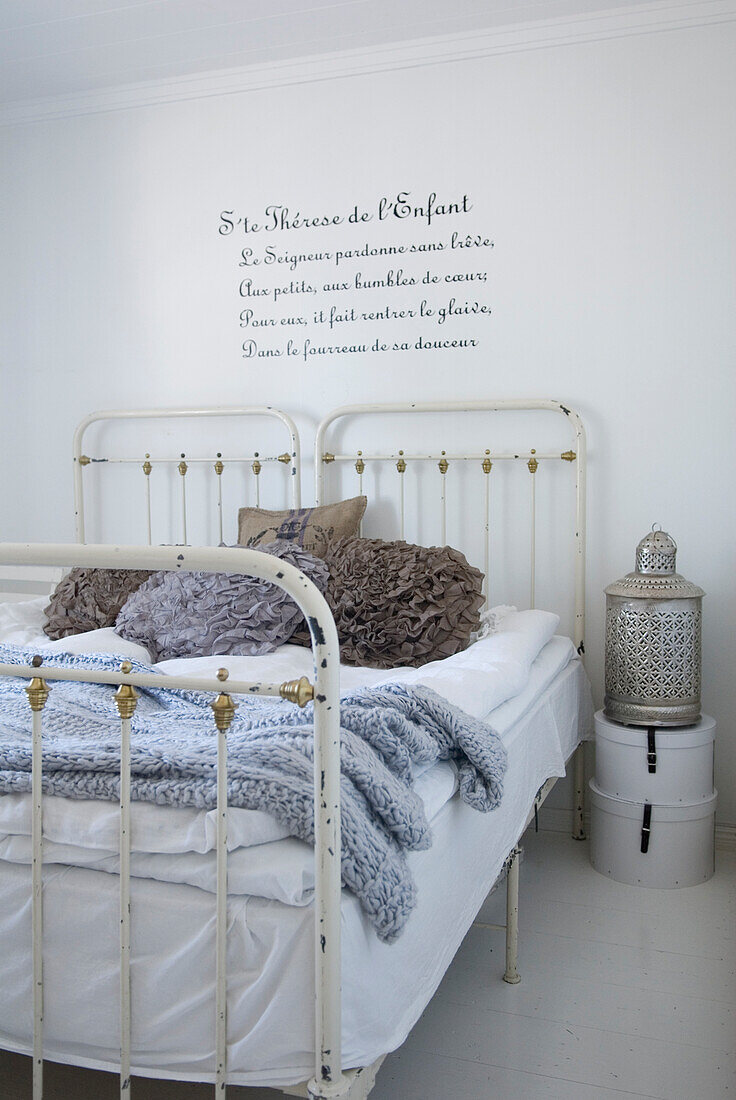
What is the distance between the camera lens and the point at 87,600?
2.53 meters

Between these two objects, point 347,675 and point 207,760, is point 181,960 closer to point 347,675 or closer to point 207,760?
point 207,760

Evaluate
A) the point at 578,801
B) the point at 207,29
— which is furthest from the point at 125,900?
the point at 207,29

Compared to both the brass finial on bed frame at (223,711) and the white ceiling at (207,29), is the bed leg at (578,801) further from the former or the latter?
the white ceiling at (207,29)

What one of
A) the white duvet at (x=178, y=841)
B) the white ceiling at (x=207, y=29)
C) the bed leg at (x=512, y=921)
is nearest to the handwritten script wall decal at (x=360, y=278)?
the white ceiling at (x=207, y=29)

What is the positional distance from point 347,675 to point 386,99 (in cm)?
166

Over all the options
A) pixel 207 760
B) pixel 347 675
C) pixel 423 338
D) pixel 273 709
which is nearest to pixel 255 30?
pixel 423 338

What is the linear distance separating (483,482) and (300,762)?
66.3 inches

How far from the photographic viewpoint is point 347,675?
2105mm

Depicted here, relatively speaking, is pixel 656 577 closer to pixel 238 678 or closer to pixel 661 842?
pixel 661 842

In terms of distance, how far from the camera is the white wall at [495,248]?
2479 millimetres

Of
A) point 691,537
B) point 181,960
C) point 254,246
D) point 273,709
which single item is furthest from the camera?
point 254,246

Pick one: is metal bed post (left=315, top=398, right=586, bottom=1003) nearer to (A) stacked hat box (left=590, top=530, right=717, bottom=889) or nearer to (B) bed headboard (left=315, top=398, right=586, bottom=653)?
(B) bed headboard (left=315, top=398, right=586, bottom=653)

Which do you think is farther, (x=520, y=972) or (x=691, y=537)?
(x=691, y=537)

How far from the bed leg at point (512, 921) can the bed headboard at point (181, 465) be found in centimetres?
132
